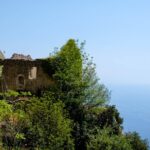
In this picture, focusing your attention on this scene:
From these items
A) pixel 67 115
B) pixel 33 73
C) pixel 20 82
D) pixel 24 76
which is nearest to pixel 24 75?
pixel 24 76

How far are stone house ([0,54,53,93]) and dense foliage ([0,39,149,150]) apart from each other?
81 cm

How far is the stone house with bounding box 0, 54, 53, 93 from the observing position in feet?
187

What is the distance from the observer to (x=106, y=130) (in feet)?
170

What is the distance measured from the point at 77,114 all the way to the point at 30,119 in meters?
8.73

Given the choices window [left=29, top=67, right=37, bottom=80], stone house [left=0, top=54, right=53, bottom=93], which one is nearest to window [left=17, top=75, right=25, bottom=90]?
stone house [left=0, top=54, right=53, bottom=93]

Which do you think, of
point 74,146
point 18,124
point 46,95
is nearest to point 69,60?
point 46,95

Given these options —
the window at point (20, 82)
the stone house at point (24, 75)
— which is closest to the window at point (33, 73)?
the stone house at point (24, 75)

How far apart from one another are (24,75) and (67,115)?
913 cm

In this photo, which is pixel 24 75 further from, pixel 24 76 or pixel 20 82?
pixel 20 82

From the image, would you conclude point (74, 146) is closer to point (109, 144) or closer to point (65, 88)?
point (109, 144)

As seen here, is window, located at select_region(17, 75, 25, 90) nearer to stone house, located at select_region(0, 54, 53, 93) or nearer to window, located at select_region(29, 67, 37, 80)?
stone house, located at select_region(0, 54, 53, 93)

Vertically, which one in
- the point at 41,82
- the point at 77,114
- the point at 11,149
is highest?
the point at 41,82

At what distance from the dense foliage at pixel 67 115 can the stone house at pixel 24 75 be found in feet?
2.67

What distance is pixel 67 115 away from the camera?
51.3 meters
